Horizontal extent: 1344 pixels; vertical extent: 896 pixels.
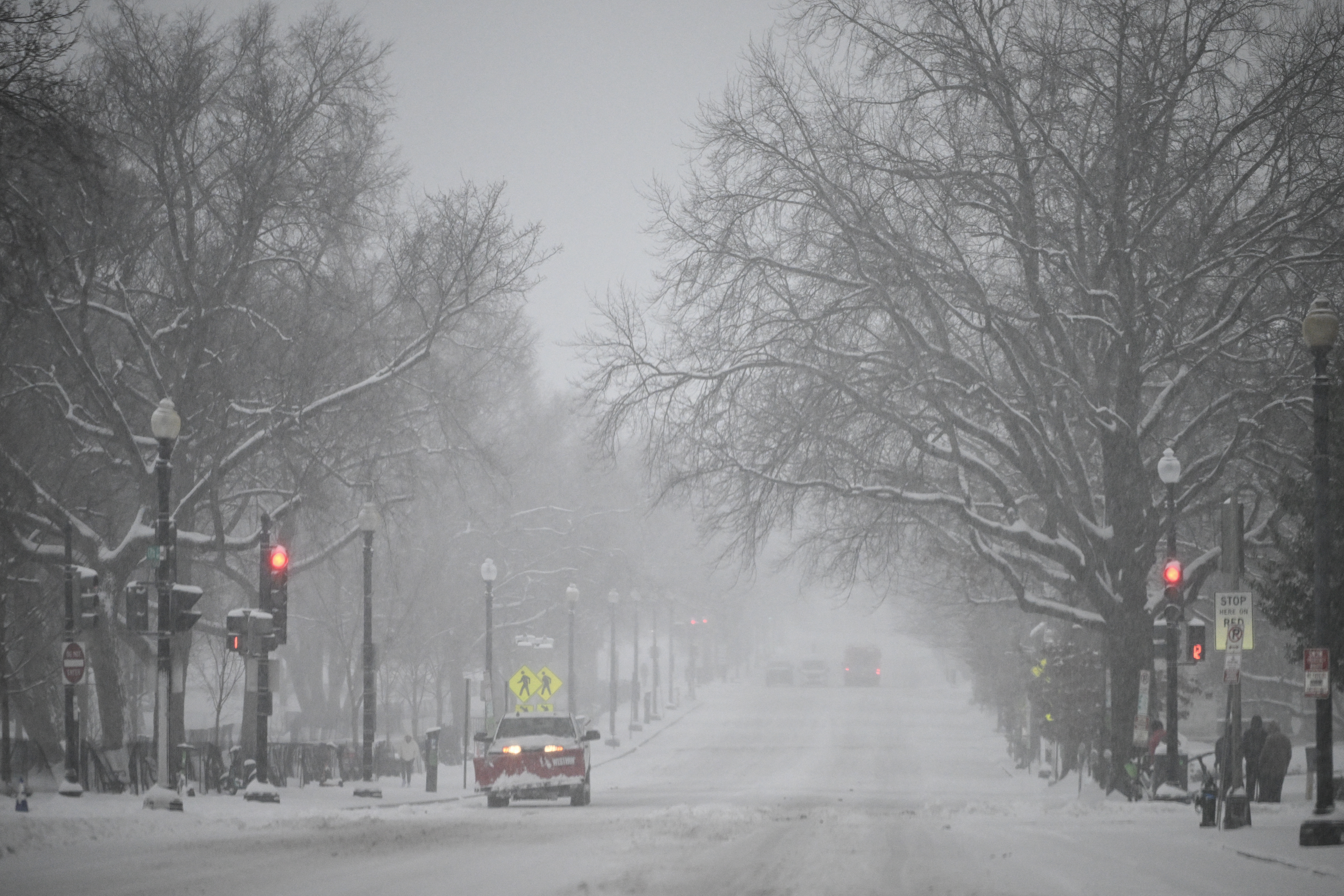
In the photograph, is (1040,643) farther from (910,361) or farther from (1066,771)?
(910,361)

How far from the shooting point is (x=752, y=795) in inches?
1266

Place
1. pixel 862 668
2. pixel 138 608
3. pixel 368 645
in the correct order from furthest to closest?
1. pixel 862 668
2. pixel 368 645
3. pixel 138 608

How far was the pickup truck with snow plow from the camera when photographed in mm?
24812

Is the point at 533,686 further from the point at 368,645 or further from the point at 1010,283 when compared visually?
the point at 1010,283

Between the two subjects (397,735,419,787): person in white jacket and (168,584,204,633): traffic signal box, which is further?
(397,735,419,787): person in white jacket

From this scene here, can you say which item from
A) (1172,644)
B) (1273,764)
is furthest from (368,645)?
(1273,764)

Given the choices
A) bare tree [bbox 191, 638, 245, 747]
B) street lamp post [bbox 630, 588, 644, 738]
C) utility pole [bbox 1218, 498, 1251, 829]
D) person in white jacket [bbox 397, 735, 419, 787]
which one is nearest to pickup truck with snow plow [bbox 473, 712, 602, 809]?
bare tree [bbox 191, 638, 245, 747]

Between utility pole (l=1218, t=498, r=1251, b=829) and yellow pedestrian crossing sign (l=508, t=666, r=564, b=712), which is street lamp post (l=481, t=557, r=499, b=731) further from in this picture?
utility pole (l=1218, t=498, r=1251, b=829)

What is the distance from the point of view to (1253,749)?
23328 millimetres

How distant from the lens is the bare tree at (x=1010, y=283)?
79.5 feet

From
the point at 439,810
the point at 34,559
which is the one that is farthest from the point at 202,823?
the point at 34,559

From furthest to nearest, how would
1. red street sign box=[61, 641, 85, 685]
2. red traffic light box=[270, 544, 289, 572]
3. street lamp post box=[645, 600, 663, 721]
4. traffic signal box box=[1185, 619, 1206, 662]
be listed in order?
street lamp post box=[645, 600, 663, 721]
traffic signal box box=[1185, 619, 1206, 662]
red traffic light box=[270, 544, 289, 572]
red street sign box=[61, 641, 85, 685]

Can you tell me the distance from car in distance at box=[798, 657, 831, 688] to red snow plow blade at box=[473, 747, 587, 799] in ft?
263

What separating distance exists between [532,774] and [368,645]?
6386mm
